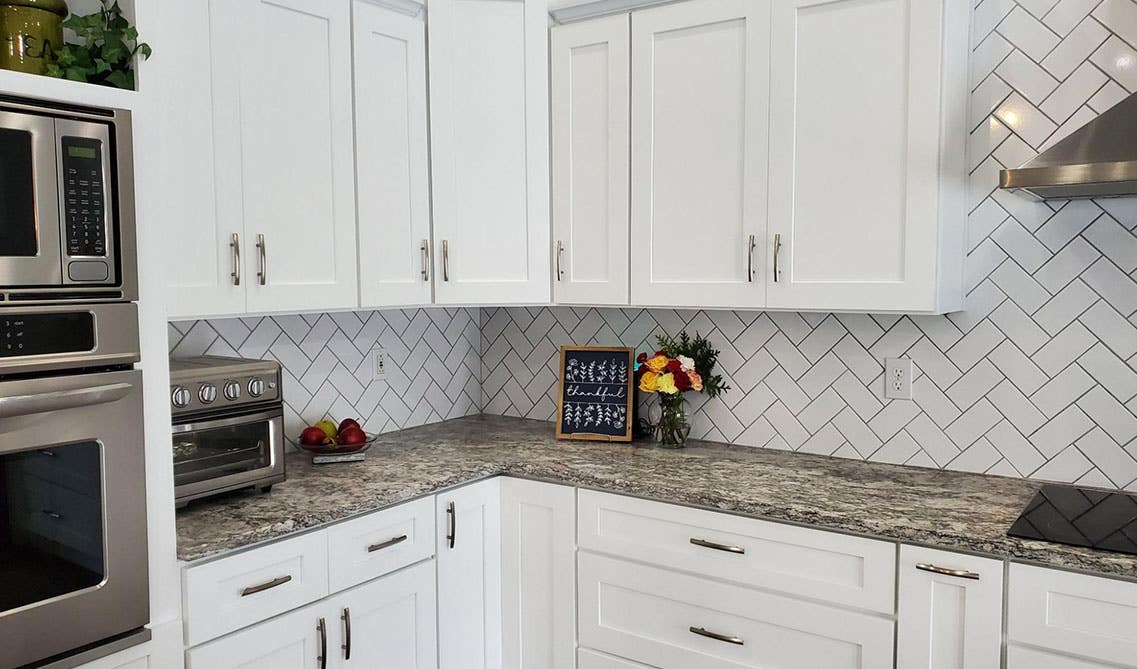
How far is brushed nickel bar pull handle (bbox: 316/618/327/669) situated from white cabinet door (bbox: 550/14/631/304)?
4.06 ft

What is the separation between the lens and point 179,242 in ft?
6.97

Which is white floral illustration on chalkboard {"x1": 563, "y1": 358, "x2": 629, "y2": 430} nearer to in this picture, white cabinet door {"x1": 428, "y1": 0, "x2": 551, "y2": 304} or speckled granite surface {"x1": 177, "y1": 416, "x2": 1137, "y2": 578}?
speckled granite surface {"x1": 177, "y1": 416, "x2": 1137, "y2": 578}

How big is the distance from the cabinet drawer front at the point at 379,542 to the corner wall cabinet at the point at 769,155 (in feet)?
2.88

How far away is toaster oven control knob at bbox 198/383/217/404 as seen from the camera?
2.13m

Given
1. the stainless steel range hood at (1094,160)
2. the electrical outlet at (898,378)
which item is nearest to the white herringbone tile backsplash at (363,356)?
the electrical outlet at (898,378)

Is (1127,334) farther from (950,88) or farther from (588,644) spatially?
(588,644)

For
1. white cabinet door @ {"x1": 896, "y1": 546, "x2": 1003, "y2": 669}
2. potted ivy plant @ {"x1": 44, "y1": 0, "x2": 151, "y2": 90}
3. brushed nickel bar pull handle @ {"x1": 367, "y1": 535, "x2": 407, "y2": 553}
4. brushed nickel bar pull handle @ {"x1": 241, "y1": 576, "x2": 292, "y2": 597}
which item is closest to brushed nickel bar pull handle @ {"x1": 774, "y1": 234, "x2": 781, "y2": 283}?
white cabinet door @ {"x1": 896, "y1": 546, "x2": 1003, "y2": 669}

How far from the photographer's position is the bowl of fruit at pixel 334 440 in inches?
103

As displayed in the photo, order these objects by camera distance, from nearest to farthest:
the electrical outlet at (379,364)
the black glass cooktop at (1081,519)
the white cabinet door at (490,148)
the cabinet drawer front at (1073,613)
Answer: the cabinet drawer front at (1073,613) → the black glass cooktop at (1081,519) → the white cabinet door at (490,148) → the electrical outlet at (379,364)

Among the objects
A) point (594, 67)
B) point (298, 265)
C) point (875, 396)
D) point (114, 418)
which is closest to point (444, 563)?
point (298, 265)

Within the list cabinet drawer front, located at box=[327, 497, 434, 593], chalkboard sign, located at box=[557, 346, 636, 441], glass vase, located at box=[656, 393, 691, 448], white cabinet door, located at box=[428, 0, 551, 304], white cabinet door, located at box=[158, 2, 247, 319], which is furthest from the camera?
chalkboard sign, located at box=[557, 346, 636, 441]

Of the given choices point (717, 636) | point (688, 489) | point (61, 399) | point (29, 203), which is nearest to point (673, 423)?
point (688, 489)

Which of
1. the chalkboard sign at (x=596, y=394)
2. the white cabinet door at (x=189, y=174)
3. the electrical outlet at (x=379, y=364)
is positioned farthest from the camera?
the electrical outlet at (x=379, y=364)

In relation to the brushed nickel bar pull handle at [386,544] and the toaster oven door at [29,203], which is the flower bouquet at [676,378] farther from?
the toaster oven door at [29,203]
